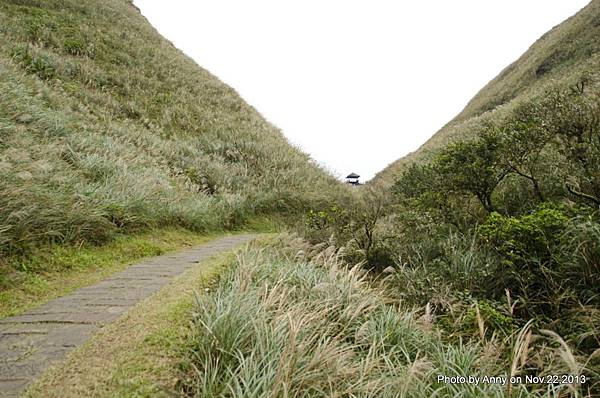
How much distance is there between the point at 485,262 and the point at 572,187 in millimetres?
2034

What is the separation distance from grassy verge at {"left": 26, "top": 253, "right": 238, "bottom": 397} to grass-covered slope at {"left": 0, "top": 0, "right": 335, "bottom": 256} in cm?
239

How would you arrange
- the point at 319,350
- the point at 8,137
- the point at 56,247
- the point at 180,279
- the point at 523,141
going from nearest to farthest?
the point at 319,350 < the point at 180,279 < the point at 56,247 < the point at 8,137 < the point at 523,141

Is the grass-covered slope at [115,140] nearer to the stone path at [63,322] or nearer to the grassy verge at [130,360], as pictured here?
the stone path at [63,322]

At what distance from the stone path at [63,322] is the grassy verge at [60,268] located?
0.91ft

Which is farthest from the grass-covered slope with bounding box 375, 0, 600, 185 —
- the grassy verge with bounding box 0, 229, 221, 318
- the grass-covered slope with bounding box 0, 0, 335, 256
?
the grassy verge with bounding box 0, 229, 221, 318

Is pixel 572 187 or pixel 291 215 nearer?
pixel 572 187

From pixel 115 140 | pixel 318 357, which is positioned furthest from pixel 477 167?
pixel 115 140

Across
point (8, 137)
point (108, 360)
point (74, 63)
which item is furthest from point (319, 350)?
point (74, 63)

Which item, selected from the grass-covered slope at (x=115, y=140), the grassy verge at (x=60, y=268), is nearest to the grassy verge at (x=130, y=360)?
the grassy verge at (x=60, y=268)

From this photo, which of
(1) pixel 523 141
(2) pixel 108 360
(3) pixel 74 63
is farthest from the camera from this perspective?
(3) pixel 74 63

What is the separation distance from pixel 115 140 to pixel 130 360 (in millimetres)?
8415

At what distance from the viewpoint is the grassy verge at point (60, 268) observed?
3480mm

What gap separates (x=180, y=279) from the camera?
3801 mm

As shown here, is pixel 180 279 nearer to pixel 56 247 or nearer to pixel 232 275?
pixel 232 275
